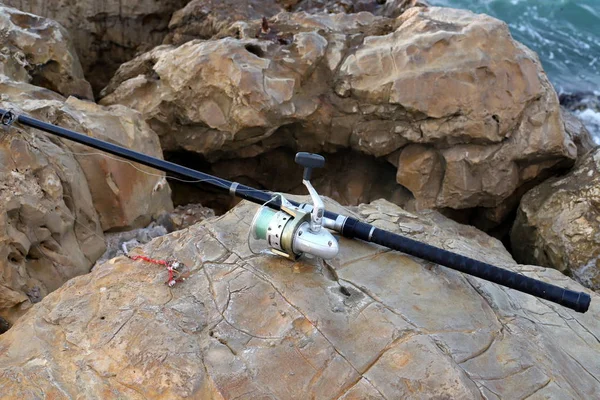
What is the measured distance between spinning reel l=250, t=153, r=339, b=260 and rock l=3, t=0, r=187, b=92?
519cm

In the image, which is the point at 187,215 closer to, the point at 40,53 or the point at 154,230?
the point at 154,230

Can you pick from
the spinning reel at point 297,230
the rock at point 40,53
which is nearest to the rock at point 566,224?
the spinning reel at point 297,230

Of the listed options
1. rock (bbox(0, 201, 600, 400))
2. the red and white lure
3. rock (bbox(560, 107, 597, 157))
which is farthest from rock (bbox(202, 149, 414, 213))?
the red and white lure

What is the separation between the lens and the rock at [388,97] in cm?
519

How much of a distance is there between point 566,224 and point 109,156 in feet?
13.6

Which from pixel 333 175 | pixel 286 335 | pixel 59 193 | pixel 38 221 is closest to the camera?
pixel 286 335

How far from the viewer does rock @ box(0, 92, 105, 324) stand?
11.3ft

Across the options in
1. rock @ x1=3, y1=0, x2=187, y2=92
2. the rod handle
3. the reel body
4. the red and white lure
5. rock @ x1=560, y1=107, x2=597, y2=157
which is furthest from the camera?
rock @ x1=3, y1=0, x2=187, y2=92

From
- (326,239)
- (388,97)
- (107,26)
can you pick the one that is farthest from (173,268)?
(107,26)

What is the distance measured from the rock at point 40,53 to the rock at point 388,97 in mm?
577

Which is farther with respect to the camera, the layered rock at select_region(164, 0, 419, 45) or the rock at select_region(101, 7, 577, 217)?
the layered rock at select_region(164, 0, 419, 45)

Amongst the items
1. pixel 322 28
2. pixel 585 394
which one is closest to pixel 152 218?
pixel 322 28

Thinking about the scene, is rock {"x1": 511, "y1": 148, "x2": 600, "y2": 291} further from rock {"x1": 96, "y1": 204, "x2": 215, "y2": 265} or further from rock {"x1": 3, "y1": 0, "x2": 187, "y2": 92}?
rock {"x1": 3, "y1": 0, "x2": 187, "y2": 92}

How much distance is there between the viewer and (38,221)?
3654mm
